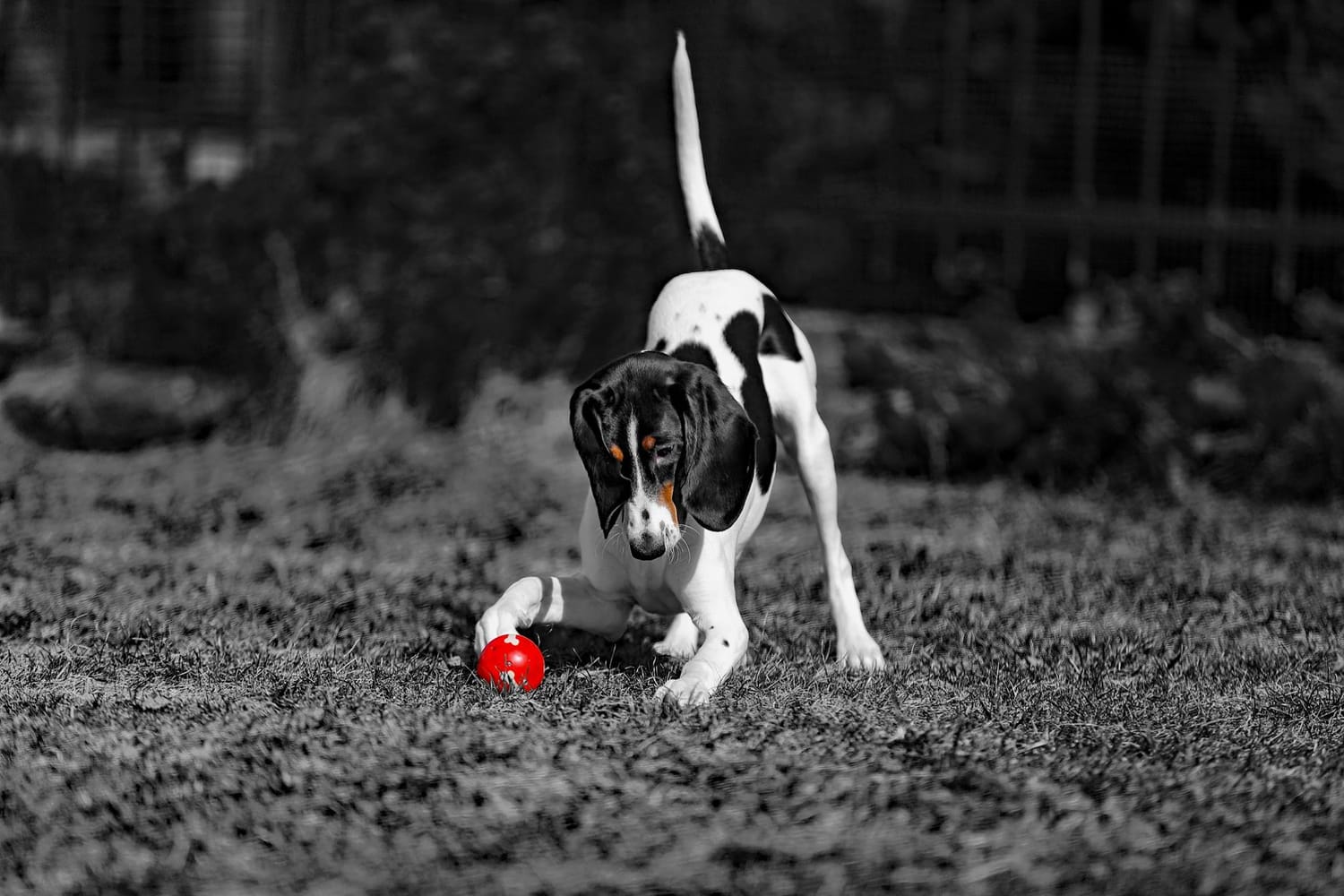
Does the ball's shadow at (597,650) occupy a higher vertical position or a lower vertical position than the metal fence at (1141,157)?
lower

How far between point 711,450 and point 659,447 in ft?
0.39

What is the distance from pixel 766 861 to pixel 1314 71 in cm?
595

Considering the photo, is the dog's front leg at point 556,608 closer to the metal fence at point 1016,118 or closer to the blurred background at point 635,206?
the blurred background at point 635,206

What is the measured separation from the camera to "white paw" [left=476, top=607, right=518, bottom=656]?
3820 mm

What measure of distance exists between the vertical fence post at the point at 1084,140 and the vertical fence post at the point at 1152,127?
0.23 metres

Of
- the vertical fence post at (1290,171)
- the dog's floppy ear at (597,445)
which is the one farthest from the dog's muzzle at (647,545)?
the vertical fence post at (1290,171)

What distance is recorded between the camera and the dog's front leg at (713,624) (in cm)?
368

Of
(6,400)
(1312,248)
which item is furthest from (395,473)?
(1312,248)

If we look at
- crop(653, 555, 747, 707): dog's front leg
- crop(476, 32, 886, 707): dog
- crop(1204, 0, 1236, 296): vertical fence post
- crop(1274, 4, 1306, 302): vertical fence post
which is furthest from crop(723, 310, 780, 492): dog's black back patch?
crop(1274, 4, 1306, 302): vertical fence post

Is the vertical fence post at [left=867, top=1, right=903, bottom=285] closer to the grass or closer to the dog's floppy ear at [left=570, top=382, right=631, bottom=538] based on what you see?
the grass

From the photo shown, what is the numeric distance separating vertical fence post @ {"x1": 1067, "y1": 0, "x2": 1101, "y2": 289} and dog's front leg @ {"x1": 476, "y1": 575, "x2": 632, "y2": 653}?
4310 mm

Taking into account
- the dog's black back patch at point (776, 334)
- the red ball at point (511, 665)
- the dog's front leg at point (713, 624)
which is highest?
the dog's black back patch at point (776, 334)

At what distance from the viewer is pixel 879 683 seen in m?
3.84

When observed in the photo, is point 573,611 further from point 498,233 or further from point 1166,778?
point 498,233
